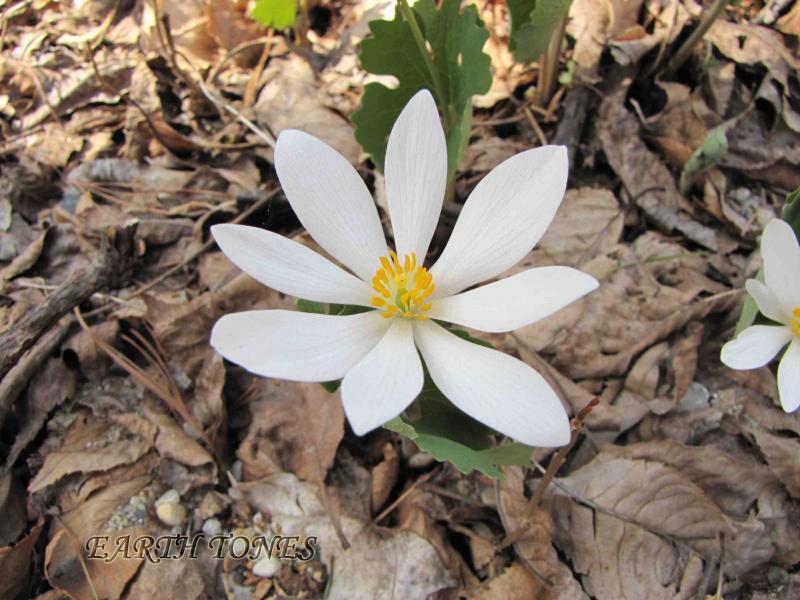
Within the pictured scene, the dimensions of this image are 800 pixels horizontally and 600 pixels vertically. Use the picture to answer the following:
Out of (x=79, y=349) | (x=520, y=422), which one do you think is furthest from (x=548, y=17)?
(x=79, y=349)

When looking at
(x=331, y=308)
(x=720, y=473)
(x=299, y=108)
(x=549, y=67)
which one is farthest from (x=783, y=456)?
(x=299, y=108)

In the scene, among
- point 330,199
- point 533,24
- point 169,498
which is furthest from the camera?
point 533,24

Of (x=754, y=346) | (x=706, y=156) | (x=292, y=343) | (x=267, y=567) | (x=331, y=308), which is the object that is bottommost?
(x=267, y=567)

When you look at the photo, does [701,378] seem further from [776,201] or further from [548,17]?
[548,17]

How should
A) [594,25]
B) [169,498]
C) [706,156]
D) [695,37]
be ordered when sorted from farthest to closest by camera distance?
[594,25]
[695,37]
[706,156]
[169,498]

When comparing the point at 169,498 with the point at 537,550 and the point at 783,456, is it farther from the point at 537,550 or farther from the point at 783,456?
the point at 783,456

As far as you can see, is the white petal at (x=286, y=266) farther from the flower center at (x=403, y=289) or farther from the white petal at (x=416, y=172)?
the white petal at (x=416, y=172)

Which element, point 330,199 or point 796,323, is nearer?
point 330,199
